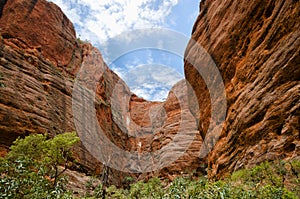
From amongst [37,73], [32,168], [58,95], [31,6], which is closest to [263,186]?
[32,168]

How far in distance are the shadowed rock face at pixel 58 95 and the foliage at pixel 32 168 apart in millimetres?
5622

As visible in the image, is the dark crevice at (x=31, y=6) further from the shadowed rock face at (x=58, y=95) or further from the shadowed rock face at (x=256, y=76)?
the shadowed rock face at (x=256, y=76)

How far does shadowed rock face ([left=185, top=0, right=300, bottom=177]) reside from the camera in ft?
33.5

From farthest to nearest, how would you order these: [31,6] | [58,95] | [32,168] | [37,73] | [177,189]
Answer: [31,6] → [58,95] → [37,73] → [32,168] → [177,189]

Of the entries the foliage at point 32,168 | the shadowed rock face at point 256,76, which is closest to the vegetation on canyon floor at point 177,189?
the foliage at point 32,168

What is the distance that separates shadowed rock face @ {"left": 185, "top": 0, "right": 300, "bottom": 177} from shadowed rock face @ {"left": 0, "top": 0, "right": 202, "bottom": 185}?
49.1 feet

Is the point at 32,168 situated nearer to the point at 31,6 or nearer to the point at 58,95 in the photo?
the point at 58,95

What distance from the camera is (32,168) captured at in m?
11.7

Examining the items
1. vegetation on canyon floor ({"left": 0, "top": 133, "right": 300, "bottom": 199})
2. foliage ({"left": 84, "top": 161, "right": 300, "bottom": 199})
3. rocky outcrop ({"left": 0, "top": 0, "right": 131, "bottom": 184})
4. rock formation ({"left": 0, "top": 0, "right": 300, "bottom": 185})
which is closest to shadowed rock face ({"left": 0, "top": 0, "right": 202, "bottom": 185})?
rocky outcrop ({"left": 0, "top": 0, "right": 131, "bottom": 184})

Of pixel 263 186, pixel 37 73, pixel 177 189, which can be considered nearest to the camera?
pixel 263 186

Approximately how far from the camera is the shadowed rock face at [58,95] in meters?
19.8

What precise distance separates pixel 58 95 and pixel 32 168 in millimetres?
14875

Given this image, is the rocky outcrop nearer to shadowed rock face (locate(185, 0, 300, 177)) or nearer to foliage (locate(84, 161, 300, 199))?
foliage (locate(84, 161, 300, 199))

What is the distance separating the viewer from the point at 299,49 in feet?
32.0
